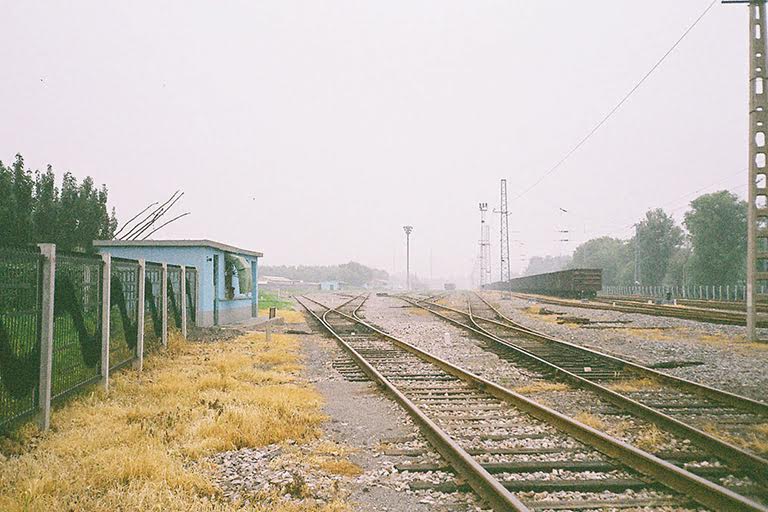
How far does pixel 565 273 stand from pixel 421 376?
41289 mm

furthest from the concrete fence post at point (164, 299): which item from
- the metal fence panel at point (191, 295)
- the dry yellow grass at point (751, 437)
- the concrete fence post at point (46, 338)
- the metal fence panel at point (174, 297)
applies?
the dry yellow grass at point (751, 437)

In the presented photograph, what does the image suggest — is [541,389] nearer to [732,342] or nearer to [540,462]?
[540,462]

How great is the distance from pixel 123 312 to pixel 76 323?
2388 millimetres

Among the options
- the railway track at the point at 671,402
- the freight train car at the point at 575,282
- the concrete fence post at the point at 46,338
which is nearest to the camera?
the railway track at the point at 671,402

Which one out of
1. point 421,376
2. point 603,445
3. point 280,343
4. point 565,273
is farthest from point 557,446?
point 565,273

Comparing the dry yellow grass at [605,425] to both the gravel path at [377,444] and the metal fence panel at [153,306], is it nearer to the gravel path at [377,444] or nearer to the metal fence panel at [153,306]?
the gravel path at [377,444]

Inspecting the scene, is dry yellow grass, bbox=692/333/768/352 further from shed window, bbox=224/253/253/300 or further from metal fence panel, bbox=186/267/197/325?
shed window, bbox=224/253/253/300

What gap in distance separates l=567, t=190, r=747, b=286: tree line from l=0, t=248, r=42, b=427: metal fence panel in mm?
62959

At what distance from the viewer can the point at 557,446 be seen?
6020 mm

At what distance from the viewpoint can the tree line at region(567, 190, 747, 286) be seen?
2729 inches

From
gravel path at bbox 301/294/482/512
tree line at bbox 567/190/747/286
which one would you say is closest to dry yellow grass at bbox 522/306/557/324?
gravel path at bbox 301/294/482/512

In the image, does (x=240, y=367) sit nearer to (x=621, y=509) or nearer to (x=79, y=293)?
(x=79, y=293)

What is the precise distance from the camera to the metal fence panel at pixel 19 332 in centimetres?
592

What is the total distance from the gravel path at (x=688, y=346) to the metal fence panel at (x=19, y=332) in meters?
8.93
